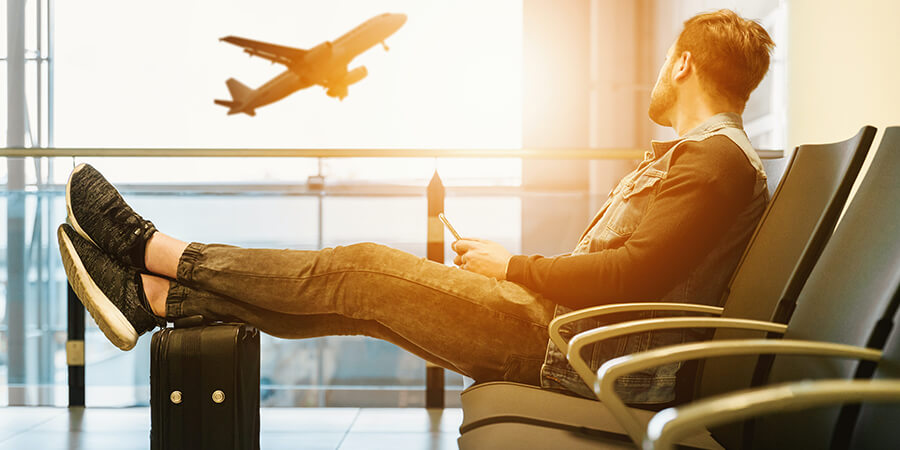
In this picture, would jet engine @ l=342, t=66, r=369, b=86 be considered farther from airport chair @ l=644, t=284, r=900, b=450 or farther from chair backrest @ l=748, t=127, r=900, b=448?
airport chair @ l=644, t=284, r=900, b=450

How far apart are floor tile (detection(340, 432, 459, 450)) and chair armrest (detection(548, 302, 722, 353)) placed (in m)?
0.94

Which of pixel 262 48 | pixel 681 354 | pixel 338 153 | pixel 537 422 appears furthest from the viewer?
pixel 262 48

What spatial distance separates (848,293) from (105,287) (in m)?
1.37

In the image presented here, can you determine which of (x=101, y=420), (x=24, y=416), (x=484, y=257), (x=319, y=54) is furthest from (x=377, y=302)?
(x=319, y=54)

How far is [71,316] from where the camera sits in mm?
2324

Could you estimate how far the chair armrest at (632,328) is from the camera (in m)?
0.82

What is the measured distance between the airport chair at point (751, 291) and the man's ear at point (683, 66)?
0.36 metres

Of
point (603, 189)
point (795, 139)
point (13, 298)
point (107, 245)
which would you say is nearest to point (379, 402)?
point (107, 245)

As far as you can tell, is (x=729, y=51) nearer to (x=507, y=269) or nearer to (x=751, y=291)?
(x=751, y=291)

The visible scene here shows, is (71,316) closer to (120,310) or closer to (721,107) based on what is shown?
(120,310)

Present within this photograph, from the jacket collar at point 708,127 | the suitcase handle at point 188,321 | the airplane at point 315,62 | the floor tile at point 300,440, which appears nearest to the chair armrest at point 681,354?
the jacket collar at point 708,127

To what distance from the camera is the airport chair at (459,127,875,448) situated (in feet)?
2.98

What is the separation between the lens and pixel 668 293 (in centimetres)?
121

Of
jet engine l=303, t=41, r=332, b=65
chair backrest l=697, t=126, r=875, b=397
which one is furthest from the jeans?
jet engine l=303, t=41, r=332, b=65
